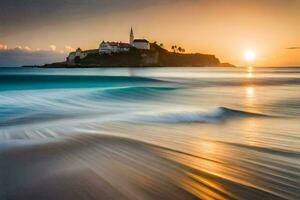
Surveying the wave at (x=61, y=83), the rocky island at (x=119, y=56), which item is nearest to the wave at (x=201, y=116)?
the wave at (x=61, y=83)

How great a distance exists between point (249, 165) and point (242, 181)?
940 millimetres

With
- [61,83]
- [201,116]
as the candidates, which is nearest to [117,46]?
[61,83]

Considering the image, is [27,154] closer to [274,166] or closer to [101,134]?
[101,134]

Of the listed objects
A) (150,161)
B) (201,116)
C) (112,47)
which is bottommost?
(201,116)

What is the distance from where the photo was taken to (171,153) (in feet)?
21.0

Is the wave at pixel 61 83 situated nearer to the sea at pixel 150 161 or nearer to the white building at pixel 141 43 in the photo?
the sea at pixel 150 161

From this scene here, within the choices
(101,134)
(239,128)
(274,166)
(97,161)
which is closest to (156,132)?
(101,134)

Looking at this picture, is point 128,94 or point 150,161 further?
point 128,94

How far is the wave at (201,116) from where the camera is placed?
11312 millimetres

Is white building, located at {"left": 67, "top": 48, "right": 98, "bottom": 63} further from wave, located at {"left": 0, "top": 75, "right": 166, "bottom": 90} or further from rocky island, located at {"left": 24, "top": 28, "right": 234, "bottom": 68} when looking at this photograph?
wave, located at {"left": 0, "top": 75, "right": 166, "bottom": 90}

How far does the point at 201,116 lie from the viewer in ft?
40.2

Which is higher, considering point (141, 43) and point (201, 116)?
point (141, 43)

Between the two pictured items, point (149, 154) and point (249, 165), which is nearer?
point (249, 165)

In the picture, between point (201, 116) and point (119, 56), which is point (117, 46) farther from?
point (201, 116)
